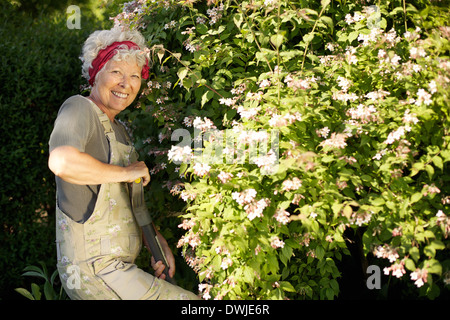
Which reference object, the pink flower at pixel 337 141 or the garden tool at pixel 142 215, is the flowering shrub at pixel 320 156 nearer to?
the pink flower at pixel 337 141

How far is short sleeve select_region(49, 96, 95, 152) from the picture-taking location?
2197 mm

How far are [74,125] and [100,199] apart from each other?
1.29 feet

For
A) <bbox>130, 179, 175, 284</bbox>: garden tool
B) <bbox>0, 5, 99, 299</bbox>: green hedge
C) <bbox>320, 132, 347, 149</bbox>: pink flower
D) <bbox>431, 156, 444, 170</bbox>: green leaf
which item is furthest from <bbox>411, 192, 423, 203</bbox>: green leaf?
<bbox>0, 5, 99, 299</bbox>: green hedge

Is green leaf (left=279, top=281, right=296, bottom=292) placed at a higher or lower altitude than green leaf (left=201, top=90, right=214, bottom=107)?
lower

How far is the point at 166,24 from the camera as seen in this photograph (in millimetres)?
2871

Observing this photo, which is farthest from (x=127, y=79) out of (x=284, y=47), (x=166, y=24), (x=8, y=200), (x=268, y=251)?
(x=8, y=200)

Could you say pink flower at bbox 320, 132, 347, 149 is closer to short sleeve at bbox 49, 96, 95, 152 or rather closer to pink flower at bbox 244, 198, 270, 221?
pink flower at bbox 244, 198, 270, 221

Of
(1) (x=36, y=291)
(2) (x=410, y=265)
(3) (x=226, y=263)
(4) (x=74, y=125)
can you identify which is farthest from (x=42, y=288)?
(2) (x=410, y=265)

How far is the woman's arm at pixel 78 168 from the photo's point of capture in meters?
2.15

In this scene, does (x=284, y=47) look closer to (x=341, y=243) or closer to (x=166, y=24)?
(x=166, y=24)

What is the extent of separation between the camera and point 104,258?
235 centimetres
